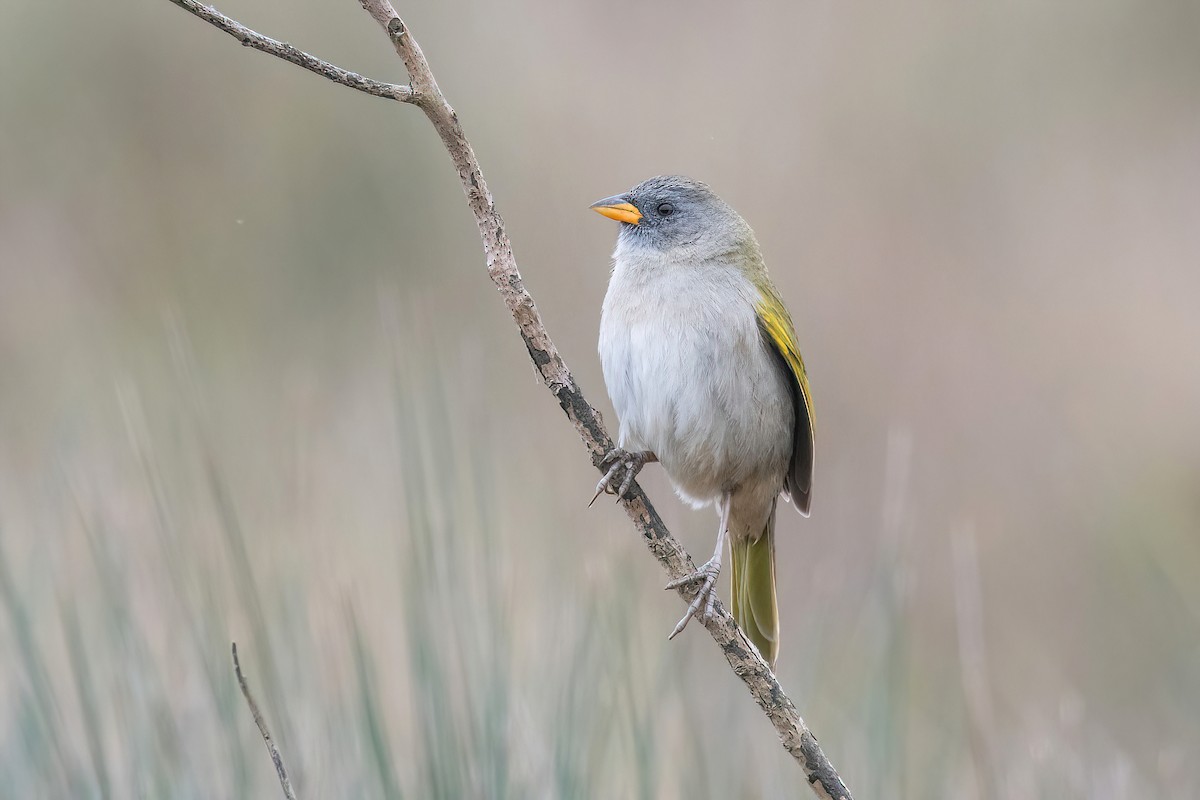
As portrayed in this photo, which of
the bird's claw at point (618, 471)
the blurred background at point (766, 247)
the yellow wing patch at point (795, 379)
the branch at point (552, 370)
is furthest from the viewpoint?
the blurred background at point (766, 247)

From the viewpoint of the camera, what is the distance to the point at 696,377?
10.8 ft

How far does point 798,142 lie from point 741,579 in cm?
572

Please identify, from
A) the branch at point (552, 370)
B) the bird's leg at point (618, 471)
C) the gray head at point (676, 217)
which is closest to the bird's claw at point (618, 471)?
the bird's leg at point (618, 471)

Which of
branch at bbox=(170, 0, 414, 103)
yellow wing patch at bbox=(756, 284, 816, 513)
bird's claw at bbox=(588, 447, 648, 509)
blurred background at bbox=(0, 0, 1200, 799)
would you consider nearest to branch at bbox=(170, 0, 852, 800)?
branch at bbox=(170, 0, 414, 103)

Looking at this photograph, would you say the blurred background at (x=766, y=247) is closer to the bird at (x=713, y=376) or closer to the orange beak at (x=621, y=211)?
the bird at (x=713, y=376)

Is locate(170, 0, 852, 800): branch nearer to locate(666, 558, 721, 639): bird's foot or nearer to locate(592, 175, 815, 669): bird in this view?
locate(666, 558, 721, 639): bird's foot

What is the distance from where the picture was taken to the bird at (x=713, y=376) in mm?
3287

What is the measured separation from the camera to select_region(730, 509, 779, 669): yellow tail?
3496mm

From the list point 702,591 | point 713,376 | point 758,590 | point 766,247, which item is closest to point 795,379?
point 713,376

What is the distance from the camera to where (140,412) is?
10.5 ft

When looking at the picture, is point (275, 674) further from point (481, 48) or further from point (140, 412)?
point (481, 48)

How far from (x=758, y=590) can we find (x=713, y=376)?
2.17 feet

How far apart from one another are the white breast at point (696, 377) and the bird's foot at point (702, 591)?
410 mm

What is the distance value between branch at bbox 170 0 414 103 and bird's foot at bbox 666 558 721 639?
0.95 metres
